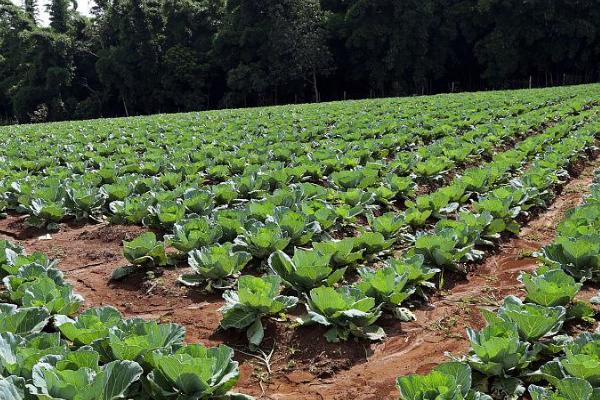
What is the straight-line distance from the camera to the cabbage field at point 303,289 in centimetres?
272

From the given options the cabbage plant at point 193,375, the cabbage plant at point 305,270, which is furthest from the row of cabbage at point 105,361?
the cabbage plant at point 305,270

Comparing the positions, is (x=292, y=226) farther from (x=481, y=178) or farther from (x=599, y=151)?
(x=599, y=151)

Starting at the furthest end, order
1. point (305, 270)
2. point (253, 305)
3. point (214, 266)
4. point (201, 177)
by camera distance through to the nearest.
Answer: point (201, 177)
point (214, 266)
point (305, 270)
point (253, 305)

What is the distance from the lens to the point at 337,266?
4602 mm

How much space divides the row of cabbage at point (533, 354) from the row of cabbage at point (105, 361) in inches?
38.2

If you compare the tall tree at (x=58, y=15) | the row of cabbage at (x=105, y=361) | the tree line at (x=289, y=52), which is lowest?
the row of cabbage at (x=105, y=361)

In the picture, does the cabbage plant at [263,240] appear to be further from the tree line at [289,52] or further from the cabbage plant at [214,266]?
the tree line at [289,52]

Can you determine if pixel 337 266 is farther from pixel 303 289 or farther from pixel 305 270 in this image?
pixel 305 270

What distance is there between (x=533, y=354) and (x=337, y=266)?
192 cm

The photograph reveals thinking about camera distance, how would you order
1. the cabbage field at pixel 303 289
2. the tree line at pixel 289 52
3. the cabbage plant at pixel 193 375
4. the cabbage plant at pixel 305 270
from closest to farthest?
the cabbage plant at pixel 193 375
the cabbage field at pixel 303 289
the cabbage plant at pixel 305 270
the tree line at pixel 289 52

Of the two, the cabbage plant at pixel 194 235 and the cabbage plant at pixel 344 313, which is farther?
the cabbage plant at pixel 194 235

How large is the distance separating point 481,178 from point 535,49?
36527 millimetres

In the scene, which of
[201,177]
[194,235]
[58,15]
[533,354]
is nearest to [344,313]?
[533,354]

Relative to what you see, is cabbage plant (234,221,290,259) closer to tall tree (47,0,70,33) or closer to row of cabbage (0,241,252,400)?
row of cabbage (0,241,252,400)
